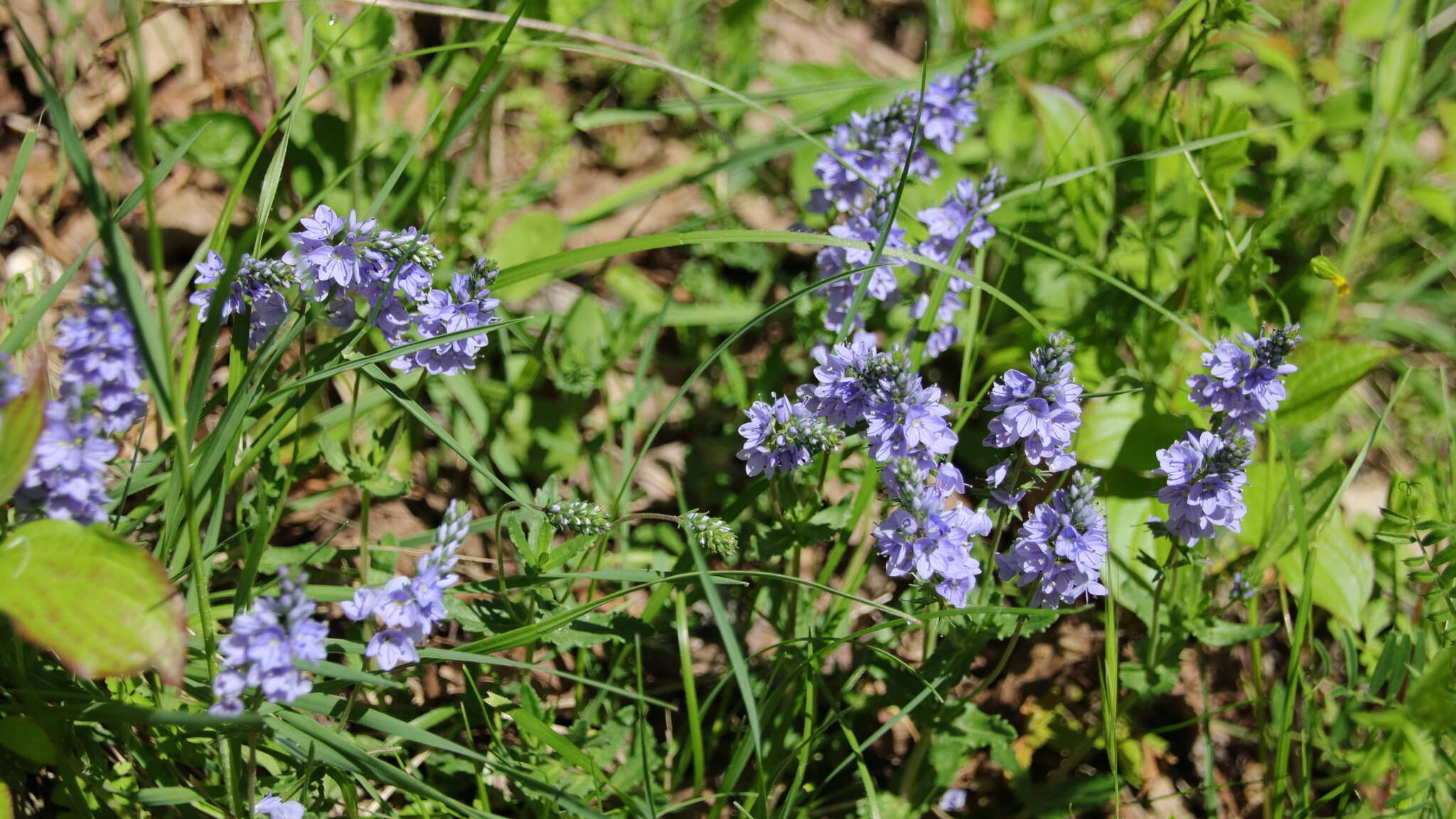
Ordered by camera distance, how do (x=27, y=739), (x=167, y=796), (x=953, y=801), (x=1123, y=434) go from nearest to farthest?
(x=27, y=739)
(x=167, y=796)
(x=953, y=801)
(x=1123, y=434)

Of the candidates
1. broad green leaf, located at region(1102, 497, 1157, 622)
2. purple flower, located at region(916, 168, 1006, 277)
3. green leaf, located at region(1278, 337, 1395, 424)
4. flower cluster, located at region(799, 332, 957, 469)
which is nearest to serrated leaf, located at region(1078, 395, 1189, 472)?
broad green leaf, located at region(1102, 497, 1157, 622)

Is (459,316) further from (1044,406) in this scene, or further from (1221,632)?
(1221,632)

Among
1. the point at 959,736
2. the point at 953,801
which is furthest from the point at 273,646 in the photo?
the point at 953,801

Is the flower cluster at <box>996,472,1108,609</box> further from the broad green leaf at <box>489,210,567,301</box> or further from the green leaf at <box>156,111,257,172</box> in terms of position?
the green leaf at <box>156,111,257,172</box>

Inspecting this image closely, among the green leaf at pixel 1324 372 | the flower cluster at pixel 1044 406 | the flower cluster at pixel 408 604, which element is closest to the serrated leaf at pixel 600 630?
the flower cluster at pixel 408 604

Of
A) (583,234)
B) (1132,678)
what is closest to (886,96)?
(583,234)
